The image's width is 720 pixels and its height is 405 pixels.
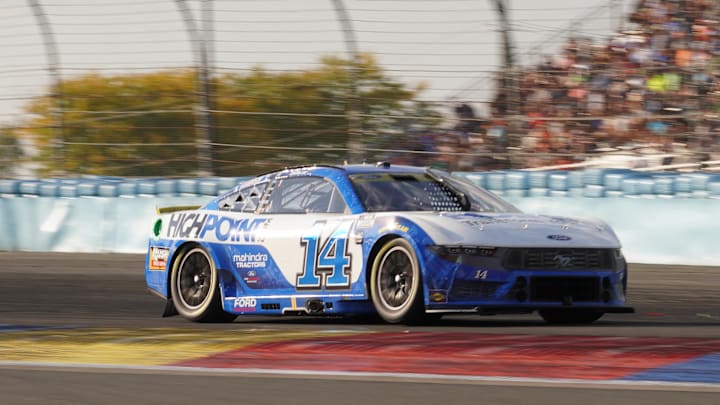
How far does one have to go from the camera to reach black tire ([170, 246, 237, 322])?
9.59 metres

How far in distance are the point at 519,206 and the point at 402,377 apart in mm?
10460

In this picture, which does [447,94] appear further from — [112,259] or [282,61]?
[112,259]

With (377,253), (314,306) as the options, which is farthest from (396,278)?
(314,306)

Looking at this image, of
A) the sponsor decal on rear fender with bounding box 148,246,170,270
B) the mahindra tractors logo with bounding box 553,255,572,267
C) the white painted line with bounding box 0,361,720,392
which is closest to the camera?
the white painted line with bounding box 0,361,720,392

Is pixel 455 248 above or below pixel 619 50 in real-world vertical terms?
below

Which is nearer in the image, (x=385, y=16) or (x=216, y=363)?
(x=216, y=363)

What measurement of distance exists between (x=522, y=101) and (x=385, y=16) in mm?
1960

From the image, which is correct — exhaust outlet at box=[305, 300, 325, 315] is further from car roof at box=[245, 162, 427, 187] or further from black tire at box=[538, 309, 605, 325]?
black tire at box=[538, 309, 605, 325]

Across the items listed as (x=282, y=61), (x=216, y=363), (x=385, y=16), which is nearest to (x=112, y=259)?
(x=282, y=61)

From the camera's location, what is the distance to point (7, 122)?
19188 millimetres

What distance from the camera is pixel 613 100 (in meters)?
16.1

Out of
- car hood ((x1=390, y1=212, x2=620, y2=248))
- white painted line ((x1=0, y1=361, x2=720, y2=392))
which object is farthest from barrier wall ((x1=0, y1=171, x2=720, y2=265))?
white painted line ((x1=0, y1=361, x2=720, y2=392))

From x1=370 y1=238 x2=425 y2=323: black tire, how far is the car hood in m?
0.21

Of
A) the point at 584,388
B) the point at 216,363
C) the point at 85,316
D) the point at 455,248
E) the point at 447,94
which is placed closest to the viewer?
the point at 584,388
